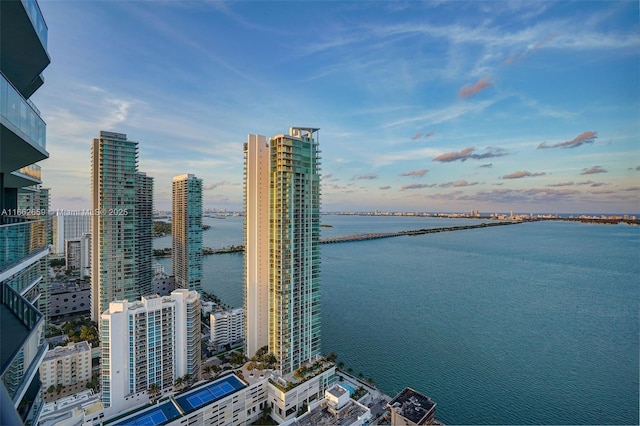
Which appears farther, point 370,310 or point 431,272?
point 431,272

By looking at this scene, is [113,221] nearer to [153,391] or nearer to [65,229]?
[153,391]

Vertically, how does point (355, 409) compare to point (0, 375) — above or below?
below

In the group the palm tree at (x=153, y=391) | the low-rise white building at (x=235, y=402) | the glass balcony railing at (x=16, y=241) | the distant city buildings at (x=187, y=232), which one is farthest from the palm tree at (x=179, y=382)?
the distant city buildings at (x=187, y=232)

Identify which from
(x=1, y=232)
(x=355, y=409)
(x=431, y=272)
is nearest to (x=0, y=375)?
(x=1, y=232)

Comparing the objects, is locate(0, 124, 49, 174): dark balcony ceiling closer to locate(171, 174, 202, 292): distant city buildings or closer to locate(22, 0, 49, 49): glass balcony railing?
locate(22, 0, 49, 49): glass balcony railing

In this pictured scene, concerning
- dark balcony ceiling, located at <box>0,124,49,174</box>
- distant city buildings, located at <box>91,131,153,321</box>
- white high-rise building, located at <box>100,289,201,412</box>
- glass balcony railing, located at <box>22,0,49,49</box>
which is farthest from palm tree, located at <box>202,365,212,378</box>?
glass balcony railing, located at <box>22,0,49,49</box>

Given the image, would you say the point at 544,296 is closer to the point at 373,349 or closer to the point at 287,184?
the point at 373,349
